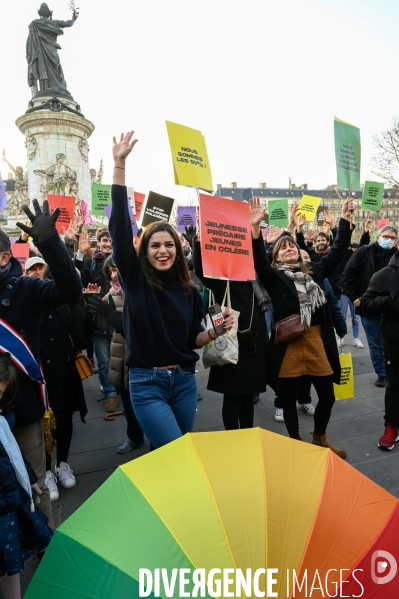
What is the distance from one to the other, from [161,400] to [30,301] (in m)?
0.85

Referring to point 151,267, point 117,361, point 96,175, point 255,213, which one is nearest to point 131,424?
point 117,361

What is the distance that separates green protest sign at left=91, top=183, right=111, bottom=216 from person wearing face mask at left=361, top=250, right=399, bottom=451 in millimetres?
6430

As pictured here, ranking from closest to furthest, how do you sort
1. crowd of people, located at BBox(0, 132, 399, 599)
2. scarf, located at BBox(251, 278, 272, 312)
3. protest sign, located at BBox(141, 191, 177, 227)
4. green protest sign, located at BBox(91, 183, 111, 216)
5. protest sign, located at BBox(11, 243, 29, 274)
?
crowd of people, located at BBox(0, 132, 399, 599) → scarf, located at BBox(251, 278, 272, 312) → protest sign, located at BBox(141, 191, 177, 227) → protest sign, located at BBox(11, 243, 29, 274) → green protest sign, located at BBox(91, 183, 111, 216)

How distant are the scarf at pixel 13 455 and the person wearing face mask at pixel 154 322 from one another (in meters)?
0.61

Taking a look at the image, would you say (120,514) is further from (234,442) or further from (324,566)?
(324,566)

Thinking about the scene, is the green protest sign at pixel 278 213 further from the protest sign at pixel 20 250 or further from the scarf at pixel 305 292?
the scarf at pixel 305 292

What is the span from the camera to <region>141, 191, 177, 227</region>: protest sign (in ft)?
16.3

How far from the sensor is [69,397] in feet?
11.8

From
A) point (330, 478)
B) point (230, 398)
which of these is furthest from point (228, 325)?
point (330, 478)

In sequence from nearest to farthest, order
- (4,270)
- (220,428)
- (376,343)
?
(4,270) < (220,428) < (376,343)

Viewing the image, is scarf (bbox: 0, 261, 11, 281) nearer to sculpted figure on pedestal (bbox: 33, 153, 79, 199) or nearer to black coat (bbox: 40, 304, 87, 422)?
black coat (bbox: 40, 304, 87, 422)

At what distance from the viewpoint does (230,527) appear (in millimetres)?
1022

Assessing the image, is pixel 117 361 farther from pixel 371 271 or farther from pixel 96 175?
pixel 96 175

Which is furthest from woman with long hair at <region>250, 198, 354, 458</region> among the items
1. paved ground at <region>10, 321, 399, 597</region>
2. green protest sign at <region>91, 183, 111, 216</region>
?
green protest sign at <region>91, 183, 111, 216</region>
